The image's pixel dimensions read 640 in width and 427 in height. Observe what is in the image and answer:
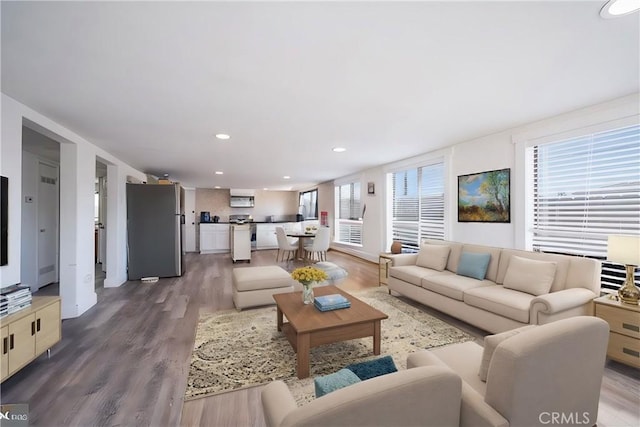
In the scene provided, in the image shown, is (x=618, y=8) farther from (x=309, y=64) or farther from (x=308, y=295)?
(x=308, y=295)

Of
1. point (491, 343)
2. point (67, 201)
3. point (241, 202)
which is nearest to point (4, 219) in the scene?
point (67, 201)

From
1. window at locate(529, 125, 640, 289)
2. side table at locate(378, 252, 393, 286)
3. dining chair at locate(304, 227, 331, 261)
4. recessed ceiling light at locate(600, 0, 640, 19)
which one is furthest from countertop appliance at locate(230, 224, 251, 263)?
recessed ceiling light at locate(600, 0, 640, 19)

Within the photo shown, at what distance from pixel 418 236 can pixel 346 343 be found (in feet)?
10.9

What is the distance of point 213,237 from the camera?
28.0 ft

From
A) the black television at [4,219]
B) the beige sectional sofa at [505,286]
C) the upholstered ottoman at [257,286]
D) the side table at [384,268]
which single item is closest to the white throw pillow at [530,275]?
the beige sectional sofa at [505,286]

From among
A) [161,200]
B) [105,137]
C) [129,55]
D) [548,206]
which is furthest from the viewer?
[161,200]

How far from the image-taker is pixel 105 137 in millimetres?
3576

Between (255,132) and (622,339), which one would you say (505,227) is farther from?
(255,132)

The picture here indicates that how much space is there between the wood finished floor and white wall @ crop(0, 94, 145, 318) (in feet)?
1.38

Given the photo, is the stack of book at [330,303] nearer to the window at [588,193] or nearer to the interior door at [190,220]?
the window at [588,193]

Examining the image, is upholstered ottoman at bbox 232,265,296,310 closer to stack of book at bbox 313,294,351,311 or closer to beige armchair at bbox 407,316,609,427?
stack of book at bbox 313,294,351,311

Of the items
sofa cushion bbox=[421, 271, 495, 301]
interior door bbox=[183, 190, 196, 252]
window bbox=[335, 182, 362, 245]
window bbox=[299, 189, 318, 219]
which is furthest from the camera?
window bbox=[299, 189, 318, 219]

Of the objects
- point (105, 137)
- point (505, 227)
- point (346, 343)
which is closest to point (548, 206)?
point (505, 227)

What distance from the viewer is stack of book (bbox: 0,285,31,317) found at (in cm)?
204
